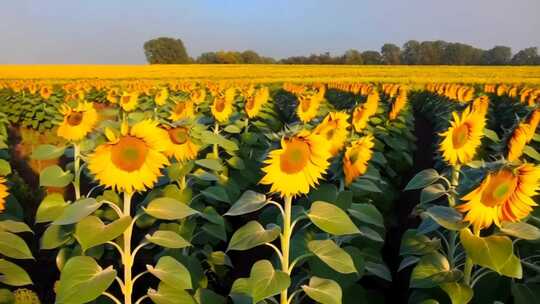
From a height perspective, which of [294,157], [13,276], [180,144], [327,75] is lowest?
[327,75]

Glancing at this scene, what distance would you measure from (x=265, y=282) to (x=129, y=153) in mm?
767

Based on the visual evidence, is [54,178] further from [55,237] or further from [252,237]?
[252,237]

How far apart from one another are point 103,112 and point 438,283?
3.03m

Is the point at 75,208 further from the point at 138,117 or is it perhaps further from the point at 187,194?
the point at 138,117

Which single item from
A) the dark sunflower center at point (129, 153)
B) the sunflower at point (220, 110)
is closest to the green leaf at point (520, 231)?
the dark sunflower center at point (129, 153)

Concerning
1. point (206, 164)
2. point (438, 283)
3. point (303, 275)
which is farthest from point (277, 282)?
point (206, 164)

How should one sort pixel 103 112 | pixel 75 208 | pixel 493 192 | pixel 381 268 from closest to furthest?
pixel 493 192
pixel 75 208
pixel 381 268
pixel 103 112

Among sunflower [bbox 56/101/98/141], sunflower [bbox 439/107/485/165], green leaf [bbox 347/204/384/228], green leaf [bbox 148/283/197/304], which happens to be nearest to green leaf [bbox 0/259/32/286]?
green leaf [bbox 148/283/197/304]

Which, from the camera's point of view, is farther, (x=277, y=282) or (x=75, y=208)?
(x=75, y=208)

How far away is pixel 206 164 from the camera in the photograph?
3.82 meters

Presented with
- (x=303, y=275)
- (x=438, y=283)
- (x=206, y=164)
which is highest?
(x=206, y=164)

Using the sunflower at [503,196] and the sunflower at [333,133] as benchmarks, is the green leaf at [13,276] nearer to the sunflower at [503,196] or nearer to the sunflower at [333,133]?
the sunflower at [333,133]

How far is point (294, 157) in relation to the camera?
96.4 inches

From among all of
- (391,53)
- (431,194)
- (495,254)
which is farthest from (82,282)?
(391,53)
